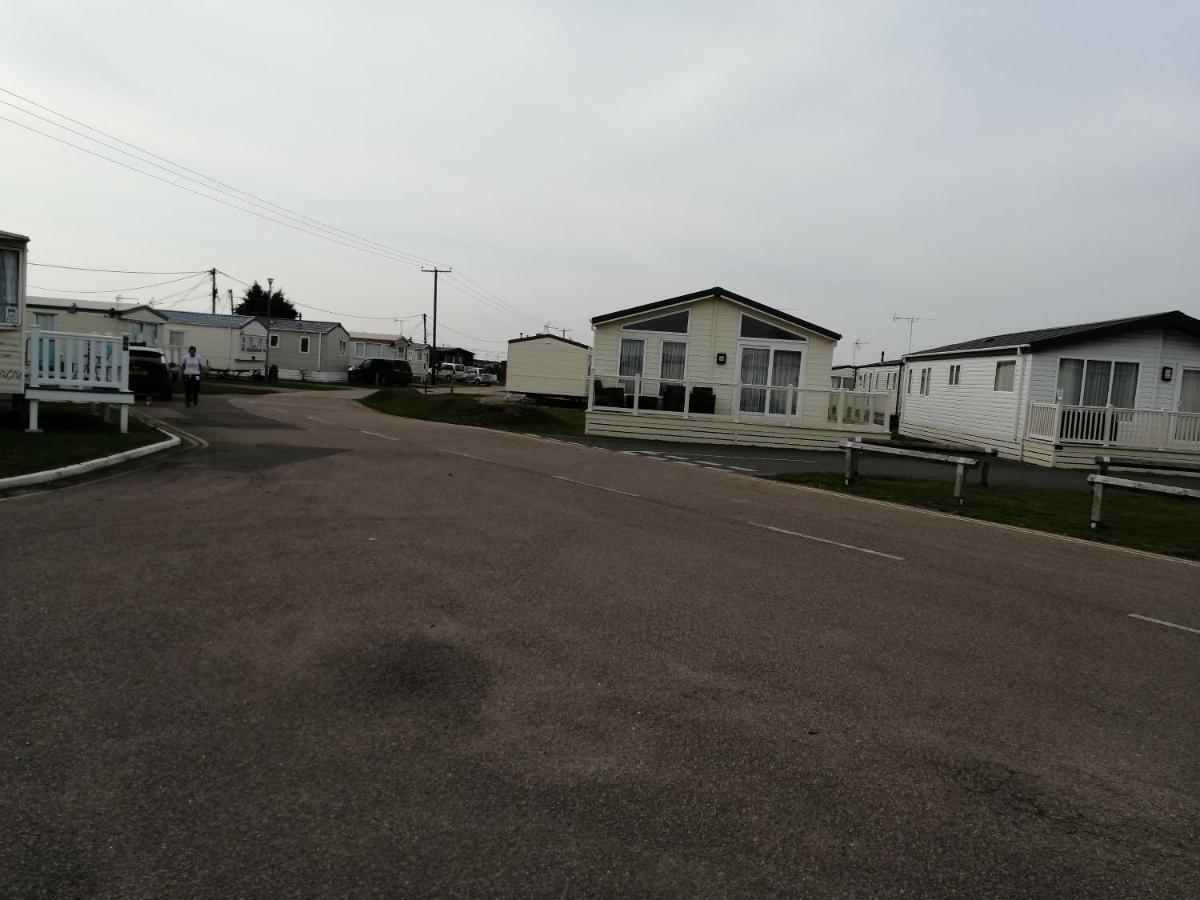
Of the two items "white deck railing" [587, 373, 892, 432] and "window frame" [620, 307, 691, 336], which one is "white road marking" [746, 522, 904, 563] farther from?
"window frame" [620, 307, 691, 336]

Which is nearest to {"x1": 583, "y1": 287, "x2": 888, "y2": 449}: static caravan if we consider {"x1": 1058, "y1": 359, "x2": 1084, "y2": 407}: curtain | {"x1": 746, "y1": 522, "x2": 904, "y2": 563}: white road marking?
{"x1": 1058, "y1": 359, "x2": 1084, "y2": 407}: curtain

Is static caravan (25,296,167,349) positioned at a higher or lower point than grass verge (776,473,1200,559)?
higher

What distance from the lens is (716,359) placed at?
27922mm

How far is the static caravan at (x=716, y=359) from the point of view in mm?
26953

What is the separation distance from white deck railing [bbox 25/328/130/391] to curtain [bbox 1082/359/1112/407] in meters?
24.8

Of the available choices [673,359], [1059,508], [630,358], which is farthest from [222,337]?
[1059,508]

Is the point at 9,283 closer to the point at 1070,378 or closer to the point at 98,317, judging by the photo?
the point at 1070,378

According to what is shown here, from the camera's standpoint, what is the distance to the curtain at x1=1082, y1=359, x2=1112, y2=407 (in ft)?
84.7

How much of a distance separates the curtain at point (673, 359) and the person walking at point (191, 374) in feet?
45.1

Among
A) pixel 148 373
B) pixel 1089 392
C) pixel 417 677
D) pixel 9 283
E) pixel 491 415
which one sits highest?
pixel 9 283

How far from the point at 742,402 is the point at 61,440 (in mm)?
18676

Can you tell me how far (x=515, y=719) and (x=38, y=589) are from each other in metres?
3.93

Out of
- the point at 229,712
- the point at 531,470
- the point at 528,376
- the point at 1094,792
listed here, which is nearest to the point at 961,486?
the point at 531,470

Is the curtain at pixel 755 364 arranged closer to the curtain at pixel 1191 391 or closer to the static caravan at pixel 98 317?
the curtain at pixel 1191 391
